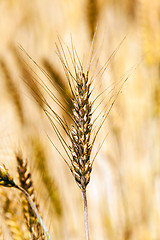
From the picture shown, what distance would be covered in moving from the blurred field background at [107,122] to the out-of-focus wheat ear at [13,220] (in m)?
0.26

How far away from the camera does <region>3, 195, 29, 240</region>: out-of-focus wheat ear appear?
536mm

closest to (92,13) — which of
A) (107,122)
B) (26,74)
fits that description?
(26,74)

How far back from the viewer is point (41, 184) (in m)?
0.69

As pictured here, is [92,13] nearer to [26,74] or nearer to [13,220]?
[26,74]

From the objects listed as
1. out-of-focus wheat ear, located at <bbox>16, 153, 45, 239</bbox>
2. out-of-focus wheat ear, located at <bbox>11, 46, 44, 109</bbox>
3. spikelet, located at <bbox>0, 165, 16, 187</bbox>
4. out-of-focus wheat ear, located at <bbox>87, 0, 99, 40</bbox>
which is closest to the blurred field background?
out-of-focus wheat ear, located at <bbox>11, 46, 44, 109</bbox>

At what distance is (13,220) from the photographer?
1.85 feet

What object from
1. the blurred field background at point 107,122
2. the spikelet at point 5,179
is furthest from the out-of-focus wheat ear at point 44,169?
the spikelet at point 5,179

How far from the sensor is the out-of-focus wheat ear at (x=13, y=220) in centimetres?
54

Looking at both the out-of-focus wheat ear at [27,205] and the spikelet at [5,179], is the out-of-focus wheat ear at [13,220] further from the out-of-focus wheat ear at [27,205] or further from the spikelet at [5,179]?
the spikelet at [5,179]

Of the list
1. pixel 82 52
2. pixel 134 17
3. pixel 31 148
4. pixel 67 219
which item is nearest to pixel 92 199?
pixel 67 219

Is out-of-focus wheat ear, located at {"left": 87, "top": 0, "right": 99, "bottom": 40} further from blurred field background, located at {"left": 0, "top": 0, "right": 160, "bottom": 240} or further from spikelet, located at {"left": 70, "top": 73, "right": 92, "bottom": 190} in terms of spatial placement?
spikelet, located at {"left": 70, "top": 73, "right": 92, "bottom": 190}

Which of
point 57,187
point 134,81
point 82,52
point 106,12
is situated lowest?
point 57,187

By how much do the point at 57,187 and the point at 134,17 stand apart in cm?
59

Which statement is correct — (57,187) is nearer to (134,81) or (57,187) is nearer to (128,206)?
(128,206)
